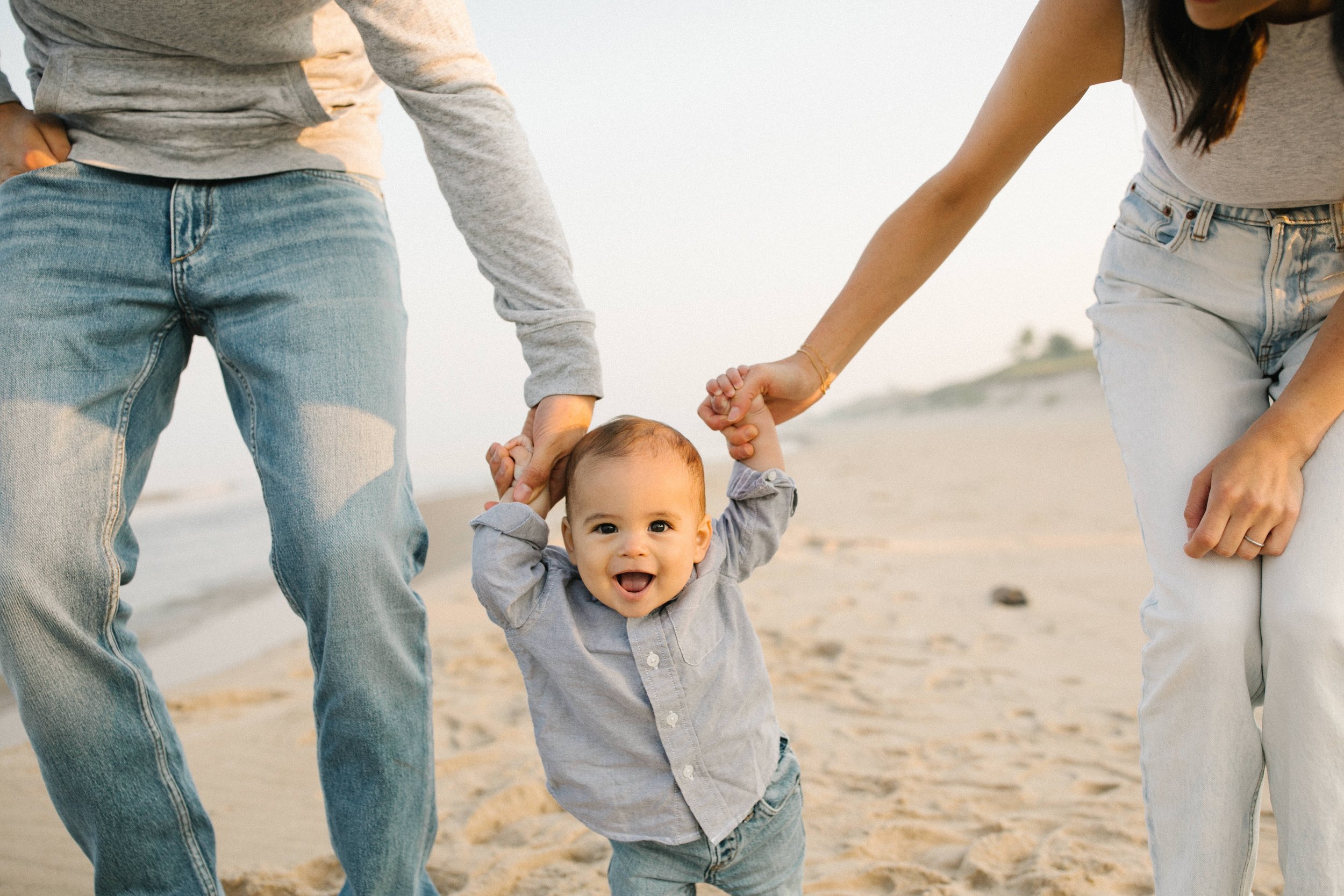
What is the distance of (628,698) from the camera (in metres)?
1.82

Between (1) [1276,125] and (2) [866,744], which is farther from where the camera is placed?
(2) [866,744]

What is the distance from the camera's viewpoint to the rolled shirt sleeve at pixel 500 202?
196 centimetres

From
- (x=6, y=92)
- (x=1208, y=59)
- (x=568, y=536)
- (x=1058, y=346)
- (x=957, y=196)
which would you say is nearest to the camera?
(x=1208, y=59)

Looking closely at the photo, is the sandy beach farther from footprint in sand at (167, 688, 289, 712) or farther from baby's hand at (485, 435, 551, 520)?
baby's hand at (485, 435, 551, 520)

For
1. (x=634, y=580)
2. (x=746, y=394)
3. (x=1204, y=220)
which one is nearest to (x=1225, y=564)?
(x=1204, y=220)

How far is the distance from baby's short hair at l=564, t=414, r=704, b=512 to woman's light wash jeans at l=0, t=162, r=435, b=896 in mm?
356

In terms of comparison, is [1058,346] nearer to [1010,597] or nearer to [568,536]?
[1010,597]

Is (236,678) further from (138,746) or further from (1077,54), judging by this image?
(1077,54)

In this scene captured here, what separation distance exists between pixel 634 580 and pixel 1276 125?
1472mm

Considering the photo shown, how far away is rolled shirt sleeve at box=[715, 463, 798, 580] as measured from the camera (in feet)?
6.48

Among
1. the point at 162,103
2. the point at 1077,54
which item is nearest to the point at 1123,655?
the point at 1077,54

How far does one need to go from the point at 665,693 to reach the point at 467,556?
621 cm

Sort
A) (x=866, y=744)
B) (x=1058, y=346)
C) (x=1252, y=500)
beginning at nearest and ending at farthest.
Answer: (x=1252, y=500), (x=866, y=744), (x=1058, y=346)

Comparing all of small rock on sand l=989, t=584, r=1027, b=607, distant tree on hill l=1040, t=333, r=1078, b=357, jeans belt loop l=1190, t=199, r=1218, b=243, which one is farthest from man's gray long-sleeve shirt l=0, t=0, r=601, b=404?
distant tree on hill l=1040, t=333, r=1078, b=357
